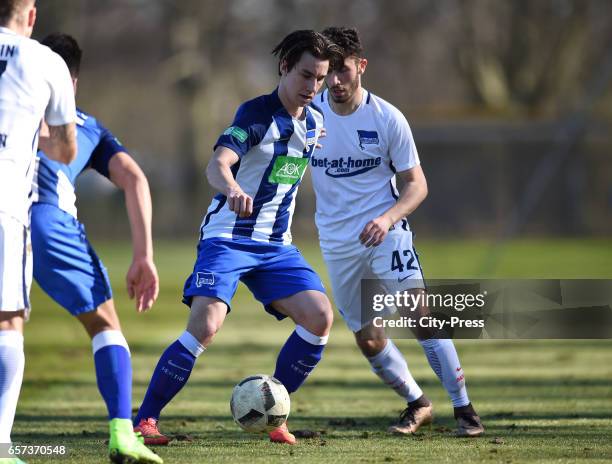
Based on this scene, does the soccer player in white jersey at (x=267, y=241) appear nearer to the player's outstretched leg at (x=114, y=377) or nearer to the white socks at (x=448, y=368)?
the white socks at (x=448, y=368)

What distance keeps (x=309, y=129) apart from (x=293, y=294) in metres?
0.96

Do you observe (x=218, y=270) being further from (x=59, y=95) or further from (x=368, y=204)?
(x=59, y=95)

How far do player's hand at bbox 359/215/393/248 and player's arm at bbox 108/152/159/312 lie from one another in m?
1.63

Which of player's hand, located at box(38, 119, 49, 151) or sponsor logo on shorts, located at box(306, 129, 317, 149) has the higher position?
sponsor logo on shorts, located at box(306, 129, 317, 149)

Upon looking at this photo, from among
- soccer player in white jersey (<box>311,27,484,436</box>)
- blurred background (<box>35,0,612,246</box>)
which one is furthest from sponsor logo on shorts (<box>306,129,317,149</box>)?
blurred background (<box>35,0,612,246</box>)

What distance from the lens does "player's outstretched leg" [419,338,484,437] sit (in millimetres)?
6719

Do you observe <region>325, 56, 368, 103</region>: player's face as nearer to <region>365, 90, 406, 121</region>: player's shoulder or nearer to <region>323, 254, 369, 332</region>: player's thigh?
<region>365, 90, 406, 121</region>: player's shoulder

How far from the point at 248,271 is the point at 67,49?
1.58 m

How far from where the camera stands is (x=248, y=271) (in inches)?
256

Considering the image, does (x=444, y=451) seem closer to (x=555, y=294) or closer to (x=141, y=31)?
(x=555, y=294)

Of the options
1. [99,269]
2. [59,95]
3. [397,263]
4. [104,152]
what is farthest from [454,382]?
[59,95]

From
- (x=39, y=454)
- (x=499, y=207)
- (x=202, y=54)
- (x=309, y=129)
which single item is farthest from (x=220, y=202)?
(x=202, y=54)

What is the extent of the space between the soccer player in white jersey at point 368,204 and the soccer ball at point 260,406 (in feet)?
2.81

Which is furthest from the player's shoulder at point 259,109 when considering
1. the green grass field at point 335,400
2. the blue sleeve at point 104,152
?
the green grass field at point 335,400
